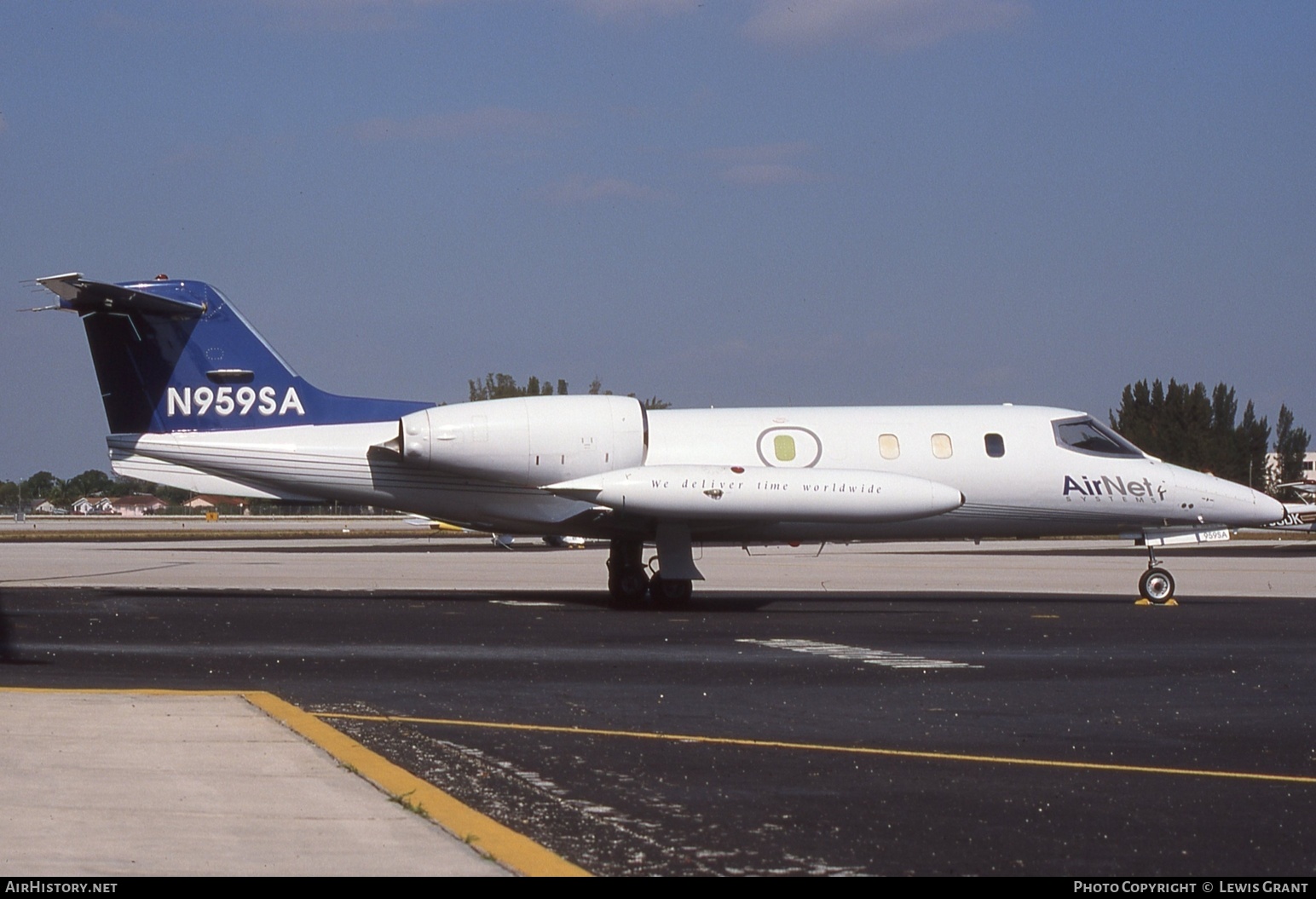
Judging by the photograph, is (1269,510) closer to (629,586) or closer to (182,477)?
(629,586)

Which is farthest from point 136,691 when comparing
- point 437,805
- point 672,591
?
point 672,591

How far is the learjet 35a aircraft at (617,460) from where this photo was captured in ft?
71.5

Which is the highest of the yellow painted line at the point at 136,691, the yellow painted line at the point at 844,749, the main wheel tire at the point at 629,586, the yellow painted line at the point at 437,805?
the main wheel tire at the point at 629,586

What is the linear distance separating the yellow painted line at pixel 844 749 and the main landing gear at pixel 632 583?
40.5 feet

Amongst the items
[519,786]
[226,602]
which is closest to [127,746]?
[519,786]

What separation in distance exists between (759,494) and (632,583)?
290 cm

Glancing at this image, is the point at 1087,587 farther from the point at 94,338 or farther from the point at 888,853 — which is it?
the point at 888,853

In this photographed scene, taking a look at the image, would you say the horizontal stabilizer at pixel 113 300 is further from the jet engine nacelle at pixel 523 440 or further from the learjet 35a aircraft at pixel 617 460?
the jet engine nacelle at pixel 523 440

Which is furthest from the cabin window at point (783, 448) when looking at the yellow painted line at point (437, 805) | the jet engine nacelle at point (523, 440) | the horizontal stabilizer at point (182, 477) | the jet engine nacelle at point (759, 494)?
the yellow painted line at point (437, 805)

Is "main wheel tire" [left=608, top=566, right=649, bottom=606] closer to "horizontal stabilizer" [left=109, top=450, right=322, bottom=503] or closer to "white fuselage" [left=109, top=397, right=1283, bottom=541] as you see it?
"white fuselage" [left=109, top=397, right=1283, bottom=541]

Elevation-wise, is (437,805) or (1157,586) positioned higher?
(1157,586)

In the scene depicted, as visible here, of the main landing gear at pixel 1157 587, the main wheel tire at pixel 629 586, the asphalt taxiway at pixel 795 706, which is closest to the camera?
the asphalt taxiway at pixel 795 706

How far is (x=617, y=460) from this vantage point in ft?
73.2

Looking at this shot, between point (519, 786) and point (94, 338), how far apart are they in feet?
54.4
